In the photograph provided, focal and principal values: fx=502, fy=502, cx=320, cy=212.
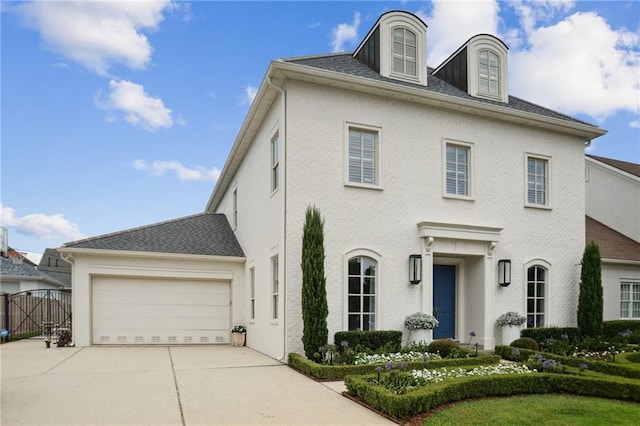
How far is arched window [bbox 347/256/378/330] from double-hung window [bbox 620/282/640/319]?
10.5m

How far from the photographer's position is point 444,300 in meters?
14.2

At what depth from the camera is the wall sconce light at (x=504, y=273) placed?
13.7 m

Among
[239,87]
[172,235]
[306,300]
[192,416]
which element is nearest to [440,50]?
[239,87]

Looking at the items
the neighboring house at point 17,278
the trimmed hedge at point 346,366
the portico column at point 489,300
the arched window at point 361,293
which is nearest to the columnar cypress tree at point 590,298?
the portico column at point 489,300

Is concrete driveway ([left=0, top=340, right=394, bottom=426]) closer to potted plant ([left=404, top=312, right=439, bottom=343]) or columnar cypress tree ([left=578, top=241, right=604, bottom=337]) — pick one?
potted plant ([left=404, top=312, right=439, bottom=343])

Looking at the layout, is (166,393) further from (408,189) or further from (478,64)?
(478,64)

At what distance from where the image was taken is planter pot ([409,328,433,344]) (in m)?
12.2

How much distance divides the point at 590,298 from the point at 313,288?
8753 mm

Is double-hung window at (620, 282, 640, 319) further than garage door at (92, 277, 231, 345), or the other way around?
double-hung window at (620, 282, 640, 319)

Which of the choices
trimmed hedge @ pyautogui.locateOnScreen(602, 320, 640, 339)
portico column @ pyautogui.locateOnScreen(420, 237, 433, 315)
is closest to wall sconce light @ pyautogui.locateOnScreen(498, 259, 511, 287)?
portico column @ pyautogui.locateOnScreen(420, 237, 433, 315)

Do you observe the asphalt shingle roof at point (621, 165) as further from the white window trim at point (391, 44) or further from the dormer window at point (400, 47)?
the dormer window at point (400, 47)

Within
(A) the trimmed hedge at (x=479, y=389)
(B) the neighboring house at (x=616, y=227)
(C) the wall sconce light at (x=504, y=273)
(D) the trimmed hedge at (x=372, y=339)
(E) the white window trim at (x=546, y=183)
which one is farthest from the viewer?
(B) the neighboring house at (x=616, y=227)

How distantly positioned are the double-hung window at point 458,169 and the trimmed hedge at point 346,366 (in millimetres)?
4763

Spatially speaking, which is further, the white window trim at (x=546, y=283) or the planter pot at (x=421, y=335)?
the white window trim at (x=546, y=283)
